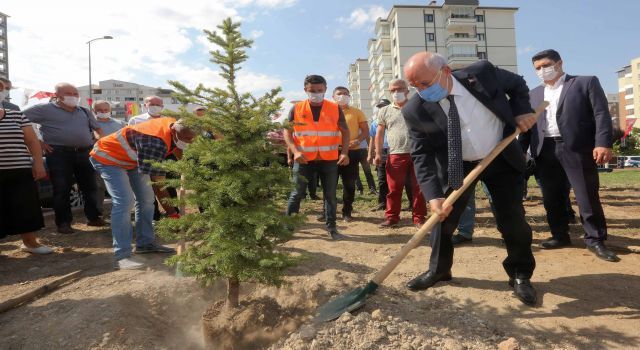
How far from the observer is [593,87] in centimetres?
385

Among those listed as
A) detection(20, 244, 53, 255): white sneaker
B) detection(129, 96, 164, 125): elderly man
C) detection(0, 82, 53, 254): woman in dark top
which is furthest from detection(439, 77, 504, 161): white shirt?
detection(129, 96, 164, 125): elderly man

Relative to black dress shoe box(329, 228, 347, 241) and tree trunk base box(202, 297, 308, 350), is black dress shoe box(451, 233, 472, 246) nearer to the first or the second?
black dress shoe box(329, 228, 347, 241)

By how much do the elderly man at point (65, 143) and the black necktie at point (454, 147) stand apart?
4956 millimetres

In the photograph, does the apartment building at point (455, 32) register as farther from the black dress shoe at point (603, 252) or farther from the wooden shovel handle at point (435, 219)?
the wooden shovel handle at point (435, 219)

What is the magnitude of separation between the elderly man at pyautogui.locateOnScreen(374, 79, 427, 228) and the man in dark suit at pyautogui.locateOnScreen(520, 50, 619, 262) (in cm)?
145

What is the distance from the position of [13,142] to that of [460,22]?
57307mm

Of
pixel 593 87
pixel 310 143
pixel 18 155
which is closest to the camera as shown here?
pixel 593 87

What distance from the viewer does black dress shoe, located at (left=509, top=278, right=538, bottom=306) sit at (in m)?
2.88

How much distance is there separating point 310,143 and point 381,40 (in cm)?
6003

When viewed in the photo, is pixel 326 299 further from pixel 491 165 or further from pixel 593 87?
pixel 593 87

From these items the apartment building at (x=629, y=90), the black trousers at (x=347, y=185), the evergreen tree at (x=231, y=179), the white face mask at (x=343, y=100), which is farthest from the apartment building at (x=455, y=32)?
the evergreen tree at (x=231, y=179)

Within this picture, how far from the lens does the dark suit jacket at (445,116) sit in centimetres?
284

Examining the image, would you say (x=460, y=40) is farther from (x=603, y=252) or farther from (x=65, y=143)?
(x=65, y=143)

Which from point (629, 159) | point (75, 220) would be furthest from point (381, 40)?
point (75, 220)
